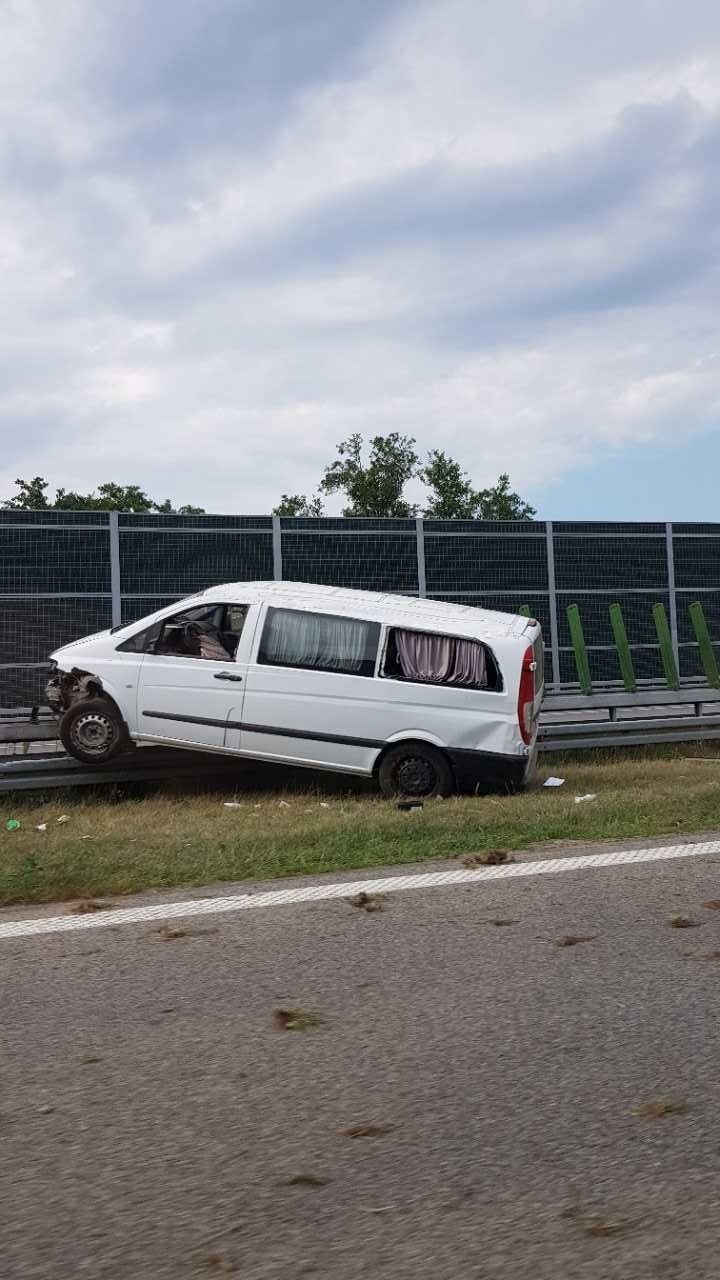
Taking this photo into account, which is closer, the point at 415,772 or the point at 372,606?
the point at 415,772

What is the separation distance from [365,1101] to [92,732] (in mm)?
7608

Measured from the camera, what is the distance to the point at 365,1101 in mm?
3504

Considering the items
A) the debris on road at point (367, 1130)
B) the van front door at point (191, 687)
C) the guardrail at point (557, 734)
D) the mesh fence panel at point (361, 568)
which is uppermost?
the mesh fence panel at point (361, 568)

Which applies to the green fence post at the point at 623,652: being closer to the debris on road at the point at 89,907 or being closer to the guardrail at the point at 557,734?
the guardrail at the point at 557,734

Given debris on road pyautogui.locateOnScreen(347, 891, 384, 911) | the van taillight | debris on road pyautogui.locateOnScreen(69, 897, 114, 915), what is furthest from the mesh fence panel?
debris on road pyautogui.locateOnScreen(347, 891, 384, 911)

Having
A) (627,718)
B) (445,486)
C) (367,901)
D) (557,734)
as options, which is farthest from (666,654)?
(445,486)

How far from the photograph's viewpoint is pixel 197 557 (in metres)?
23.0

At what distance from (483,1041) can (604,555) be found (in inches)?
894

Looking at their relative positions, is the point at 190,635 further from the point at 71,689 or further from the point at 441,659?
the point at 441,659

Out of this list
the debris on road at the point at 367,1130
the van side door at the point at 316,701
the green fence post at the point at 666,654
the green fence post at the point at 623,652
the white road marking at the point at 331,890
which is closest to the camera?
the debris on road at the point at 367,1130

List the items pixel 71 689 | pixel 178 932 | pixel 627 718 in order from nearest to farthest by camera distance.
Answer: pixel 178 932 < pixel 71 689 < pixel 627 718

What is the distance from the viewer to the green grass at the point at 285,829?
6934mm

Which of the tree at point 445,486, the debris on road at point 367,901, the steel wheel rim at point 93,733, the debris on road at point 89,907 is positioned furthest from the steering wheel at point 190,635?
the tree at point 445,486

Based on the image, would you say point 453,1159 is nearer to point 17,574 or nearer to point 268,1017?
point 268,1017
